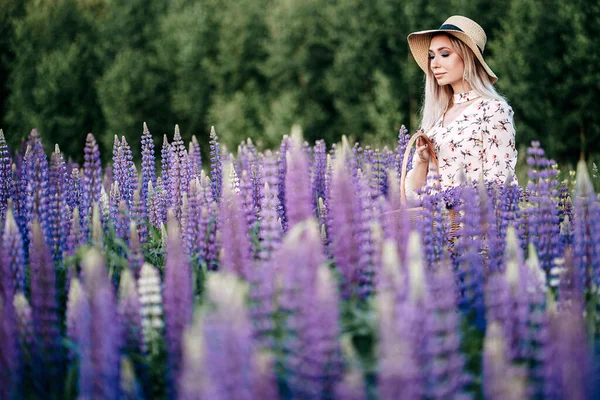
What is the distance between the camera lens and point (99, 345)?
92.0 inches

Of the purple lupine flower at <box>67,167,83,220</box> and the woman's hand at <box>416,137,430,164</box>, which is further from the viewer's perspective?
the woman's hand at <box>416,137,430,164</box>

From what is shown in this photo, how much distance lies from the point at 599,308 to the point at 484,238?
2.82ft

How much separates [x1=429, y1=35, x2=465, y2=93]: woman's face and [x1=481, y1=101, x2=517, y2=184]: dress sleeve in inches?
19.9

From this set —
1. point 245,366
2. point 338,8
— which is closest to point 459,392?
point 245,366

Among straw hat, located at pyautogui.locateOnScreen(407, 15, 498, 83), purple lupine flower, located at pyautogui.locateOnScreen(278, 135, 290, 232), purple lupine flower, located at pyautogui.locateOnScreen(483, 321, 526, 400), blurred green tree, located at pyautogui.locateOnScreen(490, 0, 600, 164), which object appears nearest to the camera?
purple lupine flower, located at pyautogui.locateOnScreen(483, 321, 526, 400)

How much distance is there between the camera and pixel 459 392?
87.8 inches

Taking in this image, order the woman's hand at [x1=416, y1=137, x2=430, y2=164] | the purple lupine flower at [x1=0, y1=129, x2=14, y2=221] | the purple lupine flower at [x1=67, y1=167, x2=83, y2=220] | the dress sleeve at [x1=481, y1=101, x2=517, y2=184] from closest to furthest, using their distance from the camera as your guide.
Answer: the purple lupine flower at [x1=0, y1=129, x2=14, y2=221] → the purple lupine flower at [x1=67, y1=167, x2=83, y2=220] → the woman's hand at [x1=416, y1=137, x2=430, y2=164] → the dress sleeve at [x1=481, y1=101, x2=517, y2=184]

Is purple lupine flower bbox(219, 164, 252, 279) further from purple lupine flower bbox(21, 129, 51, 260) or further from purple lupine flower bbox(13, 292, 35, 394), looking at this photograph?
purple lupine flower bbox(21, 129, 51, 260)

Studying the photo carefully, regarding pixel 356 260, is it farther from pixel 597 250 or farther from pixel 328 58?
pixel 328 58

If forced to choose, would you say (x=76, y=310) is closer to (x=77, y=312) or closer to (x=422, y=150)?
(x=77, y=312)

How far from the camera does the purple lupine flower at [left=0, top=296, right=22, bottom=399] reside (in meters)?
2.52

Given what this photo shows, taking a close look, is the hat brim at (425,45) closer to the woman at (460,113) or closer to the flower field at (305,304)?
the woman at (460,113)

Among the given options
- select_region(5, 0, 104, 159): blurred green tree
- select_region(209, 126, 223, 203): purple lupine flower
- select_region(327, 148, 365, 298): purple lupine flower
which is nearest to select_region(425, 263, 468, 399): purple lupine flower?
select_region(327, 148, 365, 298): purple lupine flower

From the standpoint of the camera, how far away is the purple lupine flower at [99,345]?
232 cm
